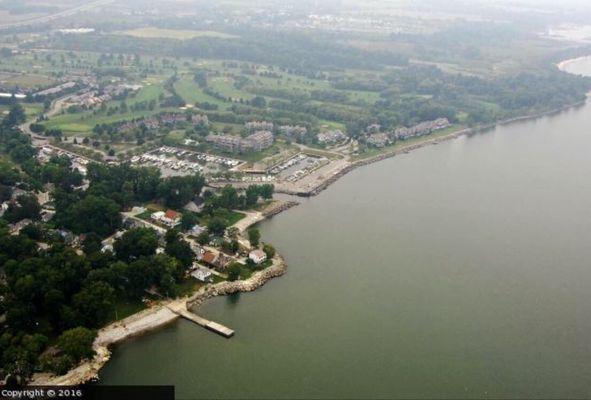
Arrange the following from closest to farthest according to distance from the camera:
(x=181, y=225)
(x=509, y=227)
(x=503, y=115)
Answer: (x=181, y=225) → (x=509, y=227) → (x=503, y=115)

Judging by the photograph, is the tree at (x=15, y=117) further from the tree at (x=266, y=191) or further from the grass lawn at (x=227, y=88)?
the tree at (x=266, y=191)

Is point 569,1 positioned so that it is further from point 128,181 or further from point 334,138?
point 128,181

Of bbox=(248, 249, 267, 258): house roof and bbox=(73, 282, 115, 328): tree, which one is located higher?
bbox=(73, 282, 115, 328): tree

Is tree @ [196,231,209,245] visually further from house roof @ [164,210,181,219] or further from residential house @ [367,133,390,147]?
residential house @ [367,133,390,147]

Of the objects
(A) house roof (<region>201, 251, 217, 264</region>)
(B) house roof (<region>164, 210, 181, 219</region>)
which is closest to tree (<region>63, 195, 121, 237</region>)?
(B) house roof (<region>164, 210, 181, 219</region>)

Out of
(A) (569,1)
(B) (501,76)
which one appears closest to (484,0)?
(A) (569,1)

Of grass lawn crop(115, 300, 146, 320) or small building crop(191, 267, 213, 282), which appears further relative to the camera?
small building crop(191, 267, 213, 282)

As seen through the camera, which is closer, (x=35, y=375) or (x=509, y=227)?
(x=35, y=375)
